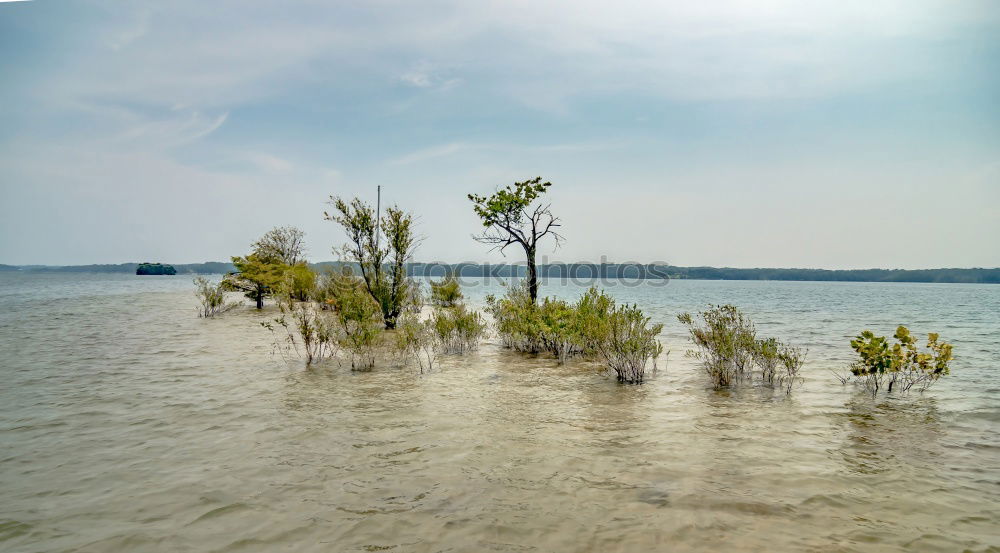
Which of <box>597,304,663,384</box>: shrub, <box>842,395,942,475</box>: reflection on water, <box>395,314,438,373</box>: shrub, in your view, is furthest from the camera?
<box>395,314,438,373</box>: shrub

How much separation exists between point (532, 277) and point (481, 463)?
14.7 m

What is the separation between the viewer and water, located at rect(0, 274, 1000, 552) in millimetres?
4492

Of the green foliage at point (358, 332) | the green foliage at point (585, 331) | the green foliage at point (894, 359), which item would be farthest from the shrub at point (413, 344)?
the green foliage at point (894, 359)

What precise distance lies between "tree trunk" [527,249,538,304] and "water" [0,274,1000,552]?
808 centimetres

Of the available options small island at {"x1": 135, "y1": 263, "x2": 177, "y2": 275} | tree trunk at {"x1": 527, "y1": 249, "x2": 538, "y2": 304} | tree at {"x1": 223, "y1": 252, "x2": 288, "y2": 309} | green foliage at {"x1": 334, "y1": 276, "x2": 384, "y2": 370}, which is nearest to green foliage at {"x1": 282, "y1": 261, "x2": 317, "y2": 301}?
tree at {"x1": 223, "y1": 252, "x2": 288, "y2": 309}

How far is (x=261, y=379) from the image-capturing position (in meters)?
11.4

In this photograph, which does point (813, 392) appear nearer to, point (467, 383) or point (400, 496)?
point (467, 383)

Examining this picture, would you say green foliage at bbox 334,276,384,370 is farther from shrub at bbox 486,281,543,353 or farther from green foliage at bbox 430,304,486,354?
shrub at bbox 486,281,543,353

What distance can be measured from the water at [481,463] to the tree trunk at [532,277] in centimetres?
808

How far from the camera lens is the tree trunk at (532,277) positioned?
20.1m

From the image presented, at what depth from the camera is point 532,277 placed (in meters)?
20.7

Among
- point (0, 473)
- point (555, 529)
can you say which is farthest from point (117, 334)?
point (555, 529)

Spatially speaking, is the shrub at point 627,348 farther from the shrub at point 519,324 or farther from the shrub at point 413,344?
the shrub at point 413,344

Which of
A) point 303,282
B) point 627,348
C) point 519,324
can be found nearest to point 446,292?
point 303,282
